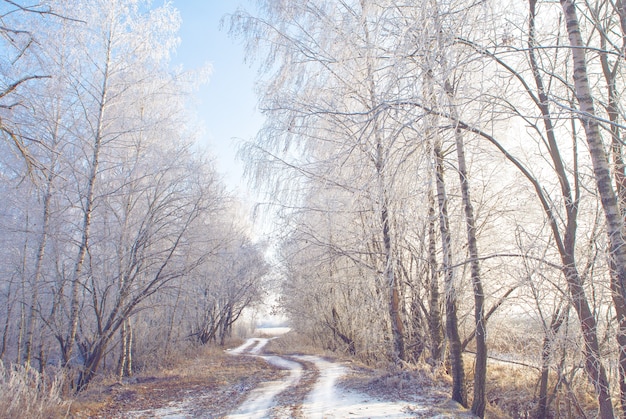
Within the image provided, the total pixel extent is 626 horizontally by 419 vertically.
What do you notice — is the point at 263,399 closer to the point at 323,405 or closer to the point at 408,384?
the point at 323,405

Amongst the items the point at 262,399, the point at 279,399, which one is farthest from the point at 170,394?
the point at 279,399

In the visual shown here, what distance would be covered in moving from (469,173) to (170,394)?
740 centimetres

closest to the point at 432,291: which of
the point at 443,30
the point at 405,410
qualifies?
the point at 405,410

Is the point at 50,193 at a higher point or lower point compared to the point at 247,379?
higher

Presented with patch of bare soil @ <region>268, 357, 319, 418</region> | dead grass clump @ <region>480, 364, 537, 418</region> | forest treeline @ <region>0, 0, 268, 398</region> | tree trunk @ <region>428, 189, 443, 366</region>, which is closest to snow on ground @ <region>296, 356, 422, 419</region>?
patch of bare soil @ <region>268, 357, 319, 418</region>

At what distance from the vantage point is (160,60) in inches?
445

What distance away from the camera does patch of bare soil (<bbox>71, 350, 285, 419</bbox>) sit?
21.7 ft

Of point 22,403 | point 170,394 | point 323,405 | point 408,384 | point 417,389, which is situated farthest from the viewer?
point 170,394

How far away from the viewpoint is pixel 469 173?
6.82 m

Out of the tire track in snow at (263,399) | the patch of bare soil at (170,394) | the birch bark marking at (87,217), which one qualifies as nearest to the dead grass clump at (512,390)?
the tire track in snow at (263,399)

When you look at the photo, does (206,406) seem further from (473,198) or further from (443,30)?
(443,30)

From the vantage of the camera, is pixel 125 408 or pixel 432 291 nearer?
pixel 125 408

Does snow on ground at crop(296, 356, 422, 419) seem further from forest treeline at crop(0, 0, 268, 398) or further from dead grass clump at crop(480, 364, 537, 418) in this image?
forest treeline at crop(0, 0, 268, 398)

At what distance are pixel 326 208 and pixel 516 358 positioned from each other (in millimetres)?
5056
